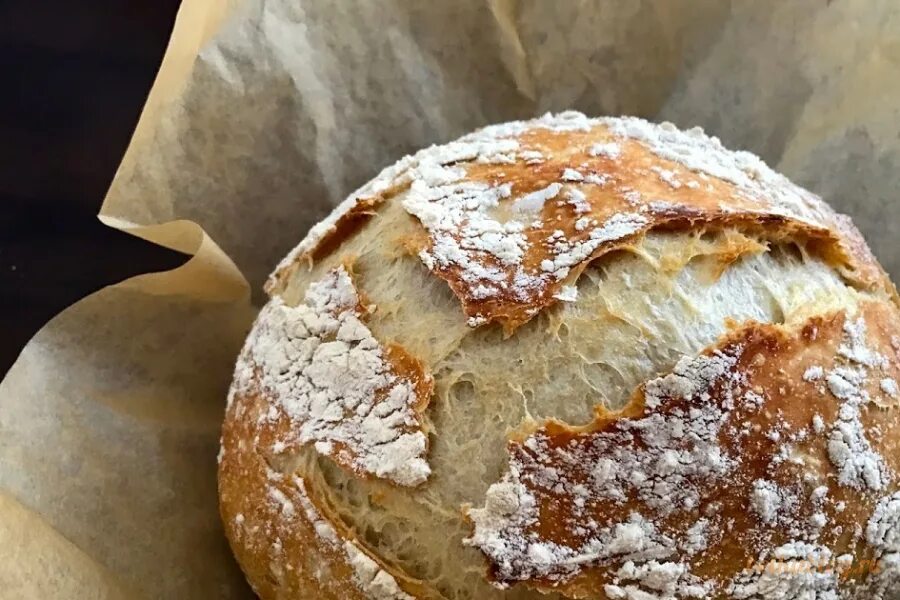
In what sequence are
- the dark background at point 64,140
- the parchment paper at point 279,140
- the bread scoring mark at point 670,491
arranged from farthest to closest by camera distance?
1. the dark background at point 64,140
2. the parchment paper at point 279,140
3. the bread scoring mark at point 670,491

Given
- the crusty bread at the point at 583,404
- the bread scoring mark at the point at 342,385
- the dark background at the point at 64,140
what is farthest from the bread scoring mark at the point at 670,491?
the dark background at the point at 64,140

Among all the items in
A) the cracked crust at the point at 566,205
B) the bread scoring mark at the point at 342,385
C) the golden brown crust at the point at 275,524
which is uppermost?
the cracked crust at the point at 566,205

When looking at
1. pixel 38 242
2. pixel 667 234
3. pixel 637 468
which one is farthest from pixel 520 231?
pixel 38 242

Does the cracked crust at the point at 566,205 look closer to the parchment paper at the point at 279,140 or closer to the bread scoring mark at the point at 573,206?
the bread scoring mark at the point at 573,206

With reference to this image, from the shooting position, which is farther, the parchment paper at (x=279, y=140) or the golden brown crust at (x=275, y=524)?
the parchment paper at (x=279, y=140)

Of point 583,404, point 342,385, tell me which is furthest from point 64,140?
point 583,404

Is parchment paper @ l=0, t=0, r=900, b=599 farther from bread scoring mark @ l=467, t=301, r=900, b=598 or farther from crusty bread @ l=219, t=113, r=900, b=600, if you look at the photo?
bread scoring mark @ l=467, t=301, r=900, b=598

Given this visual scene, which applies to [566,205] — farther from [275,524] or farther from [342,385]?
[275,524]

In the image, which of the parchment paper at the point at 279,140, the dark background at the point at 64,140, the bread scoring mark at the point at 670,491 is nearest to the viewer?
the bread scoring mark at the point at 670,491
